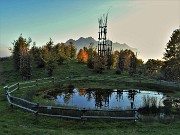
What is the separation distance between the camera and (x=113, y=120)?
25.0 m

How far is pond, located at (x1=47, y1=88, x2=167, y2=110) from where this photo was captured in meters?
33.6

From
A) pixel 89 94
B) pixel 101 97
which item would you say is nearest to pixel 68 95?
pixel 89 94

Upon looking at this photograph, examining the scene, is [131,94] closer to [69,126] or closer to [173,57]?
[69,126]

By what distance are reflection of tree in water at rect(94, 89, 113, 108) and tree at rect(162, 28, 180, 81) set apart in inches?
1392

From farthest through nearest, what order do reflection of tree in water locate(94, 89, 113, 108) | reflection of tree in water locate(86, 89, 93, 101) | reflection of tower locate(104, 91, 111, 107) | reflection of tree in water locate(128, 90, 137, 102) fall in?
reflection of tree in water locate(128, 90, 137, 102), reflection of tree in water locate(86, 89, 93, 101), reflection of tower locate(104, 91, 111, 107), reflection of tree in water locate(94, 89, 113, 108)

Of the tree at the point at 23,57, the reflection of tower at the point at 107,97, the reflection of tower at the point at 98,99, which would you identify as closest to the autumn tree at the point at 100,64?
the tree at the point at 23,57

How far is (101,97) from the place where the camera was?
39.3m

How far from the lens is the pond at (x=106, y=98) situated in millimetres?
33562

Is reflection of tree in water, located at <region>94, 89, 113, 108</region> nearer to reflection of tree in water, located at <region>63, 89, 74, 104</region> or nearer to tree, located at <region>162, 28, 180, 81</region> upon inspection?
reflection of tree in water, located at <region>63, 89, 74, 104</region>

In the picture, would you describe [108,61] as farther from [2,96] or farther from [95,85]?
[2,96]

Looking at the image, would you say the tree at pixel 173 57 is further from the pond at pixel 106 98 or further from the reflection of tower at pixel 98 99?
the reflection of tower at pixel 98 99

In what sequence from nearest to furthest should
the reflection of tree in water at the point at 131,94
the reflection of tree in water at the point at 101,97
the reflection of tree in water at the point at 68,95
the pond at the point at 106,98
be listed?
the pond at the point at 106,98 → the reflection of tree in water at the point at 101,97 → the reflection of tree in water at the point at 68,95 → the reflection of tree in water at the point at 131,94

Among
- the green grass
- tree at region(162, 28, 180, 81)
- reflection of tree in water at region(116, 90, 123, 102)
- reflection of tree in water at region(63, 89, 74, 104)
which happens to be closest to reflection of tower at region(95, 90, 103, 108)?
reflection of tree in water at region(116, 90, 123, 102)

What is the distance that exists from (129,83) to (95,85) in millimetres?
7089
